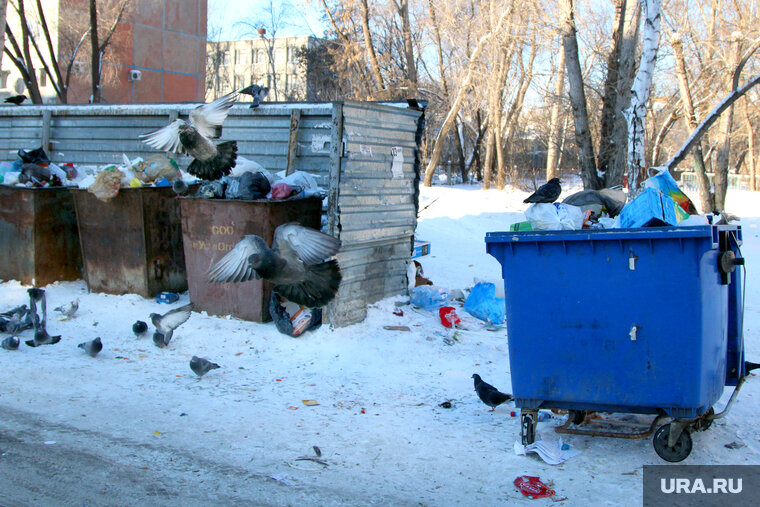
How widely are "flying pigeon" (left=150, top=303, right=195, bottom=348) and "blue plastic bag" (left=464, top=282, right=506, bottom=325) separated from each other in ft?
9.19

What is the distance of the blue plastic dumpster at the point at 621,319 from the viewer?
3.44m

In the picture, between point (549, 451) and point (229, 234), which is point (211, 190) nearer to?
point (229, 234)

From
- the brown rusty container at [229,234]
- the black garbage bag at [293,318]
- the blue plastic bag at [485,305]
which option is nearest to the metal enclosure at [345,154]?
the black garbage bag at [293,318]

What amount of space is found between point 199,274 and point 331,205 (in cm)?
160

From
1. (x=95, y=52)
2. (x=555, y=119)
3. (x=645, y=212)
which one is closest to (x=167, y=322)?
(x=645, y=212)

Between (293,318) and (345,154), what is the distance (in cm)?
155

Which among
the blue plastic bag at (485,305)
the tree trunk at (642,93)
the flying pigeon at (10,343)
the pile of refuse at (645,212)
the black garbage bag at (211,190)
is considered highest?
the tree trunk at (642,93)

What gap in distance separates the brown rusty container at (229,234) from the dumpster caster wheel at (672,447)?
3700 millimetres

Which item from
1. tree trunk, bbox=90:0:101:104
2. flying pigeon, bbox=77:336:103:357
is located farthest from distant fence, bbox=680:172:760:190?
flying pigeon, bbox=77:336:103:357

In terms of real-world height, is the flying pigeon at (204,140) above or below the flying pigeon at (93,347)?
above

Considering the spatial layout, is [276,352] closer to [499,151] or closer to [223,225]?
[223,225]

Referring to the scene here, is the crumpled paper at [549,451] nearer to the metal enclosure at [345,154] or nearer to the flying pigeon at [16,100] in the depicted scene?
the metal enclosure at [345,154]

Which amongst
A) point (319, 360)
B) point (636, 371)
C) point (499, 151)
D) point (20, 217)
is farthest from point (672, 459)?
point (499, 151)

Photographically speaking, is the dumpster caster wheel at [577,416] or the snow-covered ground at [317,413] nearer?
the snow-covered ground at [317,413]
